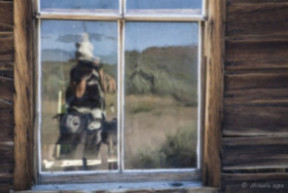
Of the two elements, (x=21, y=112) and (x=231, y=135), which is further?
(x=231, y=135)

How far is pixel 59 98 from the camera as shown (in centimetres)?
219

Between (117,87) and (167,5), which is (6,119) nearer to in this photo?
(117,87)

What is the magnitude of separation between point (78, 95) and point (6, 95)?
43 cm

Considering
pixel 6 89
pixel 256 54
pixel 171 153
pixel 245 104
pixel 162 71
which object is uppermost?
pixel 256 54

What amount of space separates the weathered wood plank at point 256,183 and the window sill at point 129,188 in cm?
11

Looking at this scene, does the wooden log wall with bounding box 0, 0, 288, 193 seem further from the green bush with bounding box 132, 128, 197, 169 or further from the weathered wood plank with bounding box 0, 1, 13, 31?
the green bush with bounding box 132, 128, 197, 169

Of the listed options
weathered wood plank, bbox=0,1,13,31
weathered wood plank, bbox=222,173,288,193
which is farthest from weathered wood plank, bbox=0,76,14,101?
weathered wood plank, bbox=222,173,288,193

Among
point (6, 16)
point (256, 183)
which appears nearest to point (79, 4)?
point (6, 16)

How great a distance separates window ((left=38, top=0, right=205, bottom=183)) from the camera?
2172 millimetres

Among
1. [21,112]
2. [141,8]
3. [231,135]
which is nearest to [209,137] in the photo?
[231,135]

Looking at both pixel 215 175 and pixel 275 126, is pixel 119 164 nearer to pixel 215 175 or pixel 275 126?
pixel 215 175

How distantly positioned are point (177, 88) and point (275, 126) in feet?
2.23

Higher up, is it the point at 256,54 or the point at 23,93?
the point at 256,54

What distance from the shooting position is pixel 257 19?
2162mm
